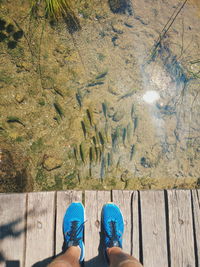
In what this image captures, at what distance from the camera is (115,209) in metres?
2.62

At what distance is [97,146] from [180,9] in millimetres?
2957

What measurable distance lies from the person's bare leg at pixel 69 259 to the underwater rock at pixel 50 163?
142 cm

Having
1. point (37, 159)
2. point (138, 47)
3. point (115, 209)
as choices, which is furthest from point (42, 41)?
point (115, 209)

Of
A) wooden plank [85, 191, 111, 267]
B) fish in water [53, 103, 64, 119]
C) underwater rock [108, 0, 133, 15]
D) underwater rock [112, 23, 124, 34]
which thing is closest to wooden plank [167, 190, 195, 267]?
wooden plank [85, 191, 111, 267]

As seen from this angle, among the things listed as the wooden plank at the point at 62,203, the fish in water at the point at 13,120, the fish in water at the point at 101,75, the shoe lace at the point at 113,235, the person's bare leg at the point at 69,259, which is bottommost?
the person's bare leg at the point at 69,259

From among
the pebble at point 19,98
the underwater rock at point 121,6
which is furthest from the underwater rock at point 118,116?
the underwater rock at point 121,6

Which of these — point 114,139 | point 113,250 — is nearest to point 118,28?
point 114,139

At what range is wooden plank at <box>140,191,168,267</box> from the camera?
103 inches

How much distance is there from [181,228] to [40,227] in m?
1.65

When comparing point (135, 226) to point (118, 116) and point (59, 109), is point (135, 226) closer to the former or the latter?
point (118, 116)

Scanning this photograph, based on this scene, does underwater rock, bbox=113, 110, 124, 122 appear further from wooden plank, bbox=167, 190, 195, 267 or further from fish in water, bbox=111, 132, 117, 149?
wooden plank, bbox=167, 190, 195, 267

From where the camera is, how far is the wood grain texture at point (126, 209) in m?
2.63

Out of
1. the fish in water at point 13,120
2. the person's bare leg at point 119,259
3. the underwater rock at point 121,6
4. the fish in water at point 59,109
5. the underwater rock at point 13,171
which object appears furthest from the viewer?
the underwater rock at point 121,6

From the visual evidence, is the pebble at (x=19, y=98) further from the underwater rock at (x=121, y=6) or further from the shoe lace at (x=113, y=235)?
the shoe lace at (x=113, y=235)
